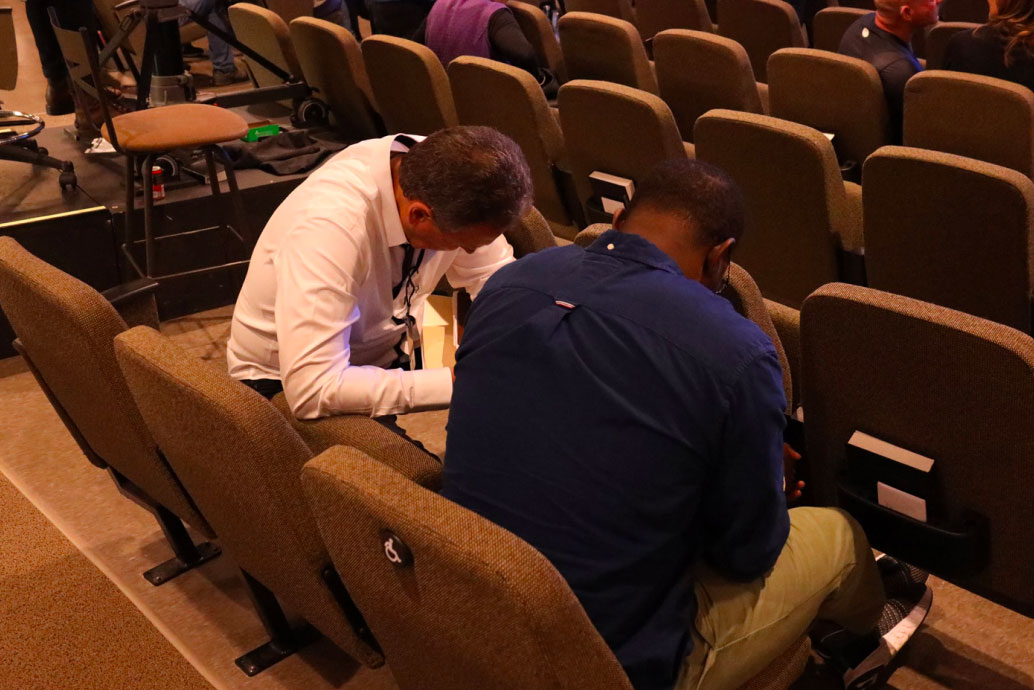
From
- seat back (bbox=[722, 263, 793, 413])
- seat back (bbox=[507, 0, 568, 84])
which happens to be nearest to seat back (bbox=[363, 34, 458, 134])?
seat back (bbox=[507, 0, 568, 84])

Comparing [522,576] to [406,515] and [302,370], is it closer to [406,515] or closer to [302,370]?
[406,515]

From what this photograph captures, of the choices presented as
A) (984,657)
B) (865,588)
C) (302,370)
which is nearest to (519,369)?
(302,370)

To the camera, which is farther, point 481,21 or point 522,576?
point 481,21

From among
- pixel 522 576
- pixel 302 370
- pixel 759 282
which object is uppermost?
pixel 522 576

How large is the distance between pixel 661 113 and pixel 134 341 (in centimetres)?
167

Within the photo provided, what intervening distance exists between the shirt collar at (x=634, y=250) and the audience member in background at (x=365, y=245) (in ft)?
1.45

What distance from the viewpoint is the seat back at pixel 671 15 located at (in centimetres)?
488

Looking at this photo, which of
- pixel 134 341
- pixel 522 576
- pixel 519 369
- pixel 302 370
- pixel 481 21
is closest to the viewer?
pixel 522 576

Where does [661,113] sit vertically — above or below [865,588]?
above

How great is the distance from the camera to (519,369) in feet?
4.80

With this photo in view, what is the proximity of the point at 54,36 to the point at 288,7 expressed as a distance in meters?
1.26

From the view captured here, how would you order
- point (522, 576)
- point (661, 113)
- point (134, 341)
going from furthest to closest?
point (661, 113), point (134, 341), point (522, 576)

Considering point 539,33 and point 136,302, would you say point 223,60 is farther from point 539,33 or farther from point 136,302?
point 136,302

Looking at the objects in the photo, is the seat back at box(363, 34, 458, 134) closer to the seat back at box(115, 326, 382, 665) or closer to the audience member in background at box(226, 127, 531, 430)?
the audience member in background at box(226, 127, 531, 430)
